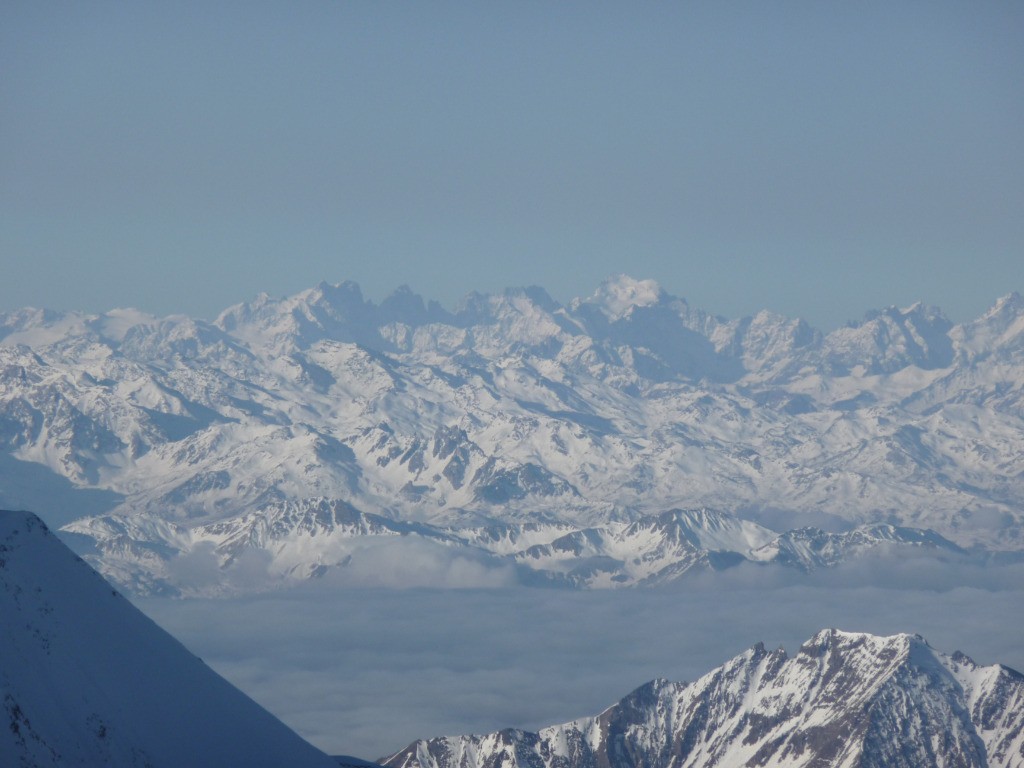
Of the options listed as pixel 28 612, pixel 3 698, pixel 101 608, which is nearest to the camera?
pixel 3 698

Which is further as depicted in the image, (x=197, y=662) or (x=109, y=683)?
(x=197, y=662)

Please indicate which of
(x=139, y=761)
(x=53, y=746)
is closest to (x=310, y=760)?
(x=139, y=761)

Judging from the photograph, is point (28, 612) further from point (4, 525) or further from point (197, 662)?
point (197, 662)

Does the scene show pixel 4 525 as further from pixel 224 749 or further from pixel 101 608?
pixel 224 749

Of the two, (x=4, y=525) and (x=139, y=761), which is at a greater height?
(x=4, y=525)

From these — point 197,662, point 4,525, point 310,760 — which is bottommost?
point 310,760

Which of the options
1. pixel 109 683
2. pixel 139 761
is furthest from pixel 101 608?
pixel 139 761

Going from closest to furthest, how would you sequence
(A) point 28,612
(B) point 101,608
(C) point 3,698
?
(C) point 3,698, (A) point 28,612, (B) point 101,608
